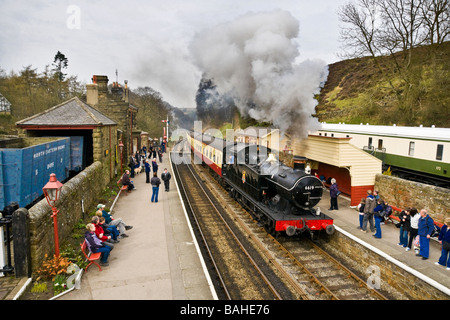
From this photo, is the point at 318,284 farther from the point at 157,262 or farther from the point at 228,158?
the point at 228,158

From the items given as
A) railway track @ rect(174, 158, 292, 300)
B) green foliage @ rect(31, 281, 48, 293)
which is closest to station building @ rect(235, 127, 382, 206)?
railway track @ rect(174, 158, 292, 300)

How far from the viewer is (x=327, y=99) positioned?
47344 mm

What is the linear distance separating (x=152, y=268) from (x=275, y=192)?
502 centimetres

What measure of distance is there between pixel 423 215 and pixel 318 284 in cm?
330

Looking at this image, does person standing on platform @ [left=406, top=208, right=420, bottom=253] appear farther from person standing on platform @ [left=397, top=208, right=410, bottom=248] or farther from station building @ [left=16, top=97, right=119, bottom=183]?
station building @ [left=16, top=97, right=119, bottom=183]

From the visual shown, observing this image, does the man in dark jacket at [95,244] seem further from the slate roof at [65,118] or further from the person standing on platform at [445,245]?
the person standing on platform at [445,245]

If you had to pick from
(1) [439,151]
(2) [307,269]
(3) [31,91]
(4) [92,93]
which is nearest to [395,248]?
(2) [307,269]

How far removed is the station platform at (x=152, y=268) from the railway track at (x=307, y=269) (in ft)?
6.61

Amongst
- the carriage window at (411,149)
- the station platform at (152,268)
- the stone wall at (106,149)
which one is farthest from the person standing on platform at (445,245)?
the stone wall at (106,149)

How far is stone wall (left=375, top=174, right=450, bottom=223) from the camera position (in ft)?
30.1

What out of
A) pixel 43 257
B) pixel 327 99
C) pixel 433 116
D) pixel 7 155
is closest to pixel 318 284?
pixel 43 257

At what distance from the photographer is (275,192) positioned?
34.0 feet

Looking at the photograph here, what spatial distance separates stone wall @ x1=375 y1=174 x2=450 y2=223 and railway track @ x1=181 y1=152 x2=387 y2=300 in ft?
13.0

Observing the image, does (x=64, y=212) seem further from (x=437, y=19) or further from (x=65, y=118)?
(x=437, y=19)
